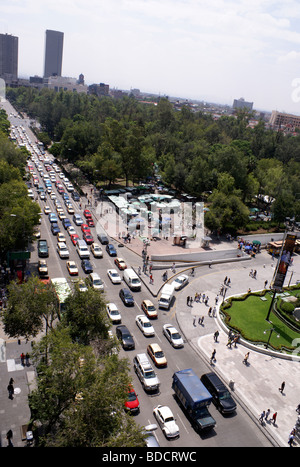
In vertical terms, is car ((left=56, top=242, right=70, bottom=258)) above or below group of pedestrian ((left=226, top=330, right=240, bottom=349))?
above

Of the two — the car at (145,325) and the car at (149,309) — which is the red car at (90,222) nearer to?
the car at (149,309)

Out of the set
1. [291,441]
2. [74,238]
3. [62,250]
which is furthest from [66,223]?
[291,441]

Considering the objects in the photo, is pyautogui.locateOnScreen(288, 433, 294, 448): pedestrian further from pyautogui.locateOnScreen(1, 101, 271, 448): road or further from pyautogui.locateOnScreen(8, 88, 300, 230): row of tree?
pyautogui.locateOnScreen(8, 88, 300, 230): row of tree

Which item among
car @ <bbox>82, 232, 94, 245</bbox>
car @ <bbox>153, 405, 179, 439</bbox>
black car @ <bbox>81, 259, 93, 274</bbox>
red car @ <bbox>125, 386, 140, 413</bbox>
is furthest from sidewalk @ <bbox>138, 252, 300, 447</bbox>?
car @ <bbox>82, 232, 94, 245</bbox>

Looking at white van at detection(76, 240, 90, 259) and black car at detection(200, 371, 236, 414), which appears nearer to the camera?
black car at detection(200, 371, 236, 414)

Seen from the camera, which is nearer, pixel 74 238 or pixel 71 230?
pixel 74 238

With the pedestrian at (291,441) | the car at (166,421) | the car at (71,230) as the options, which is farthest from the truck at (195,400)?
the car at (71,230)

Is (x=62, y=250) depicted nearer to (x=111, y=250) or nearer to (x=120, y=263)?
→ (x=111, y=250)
